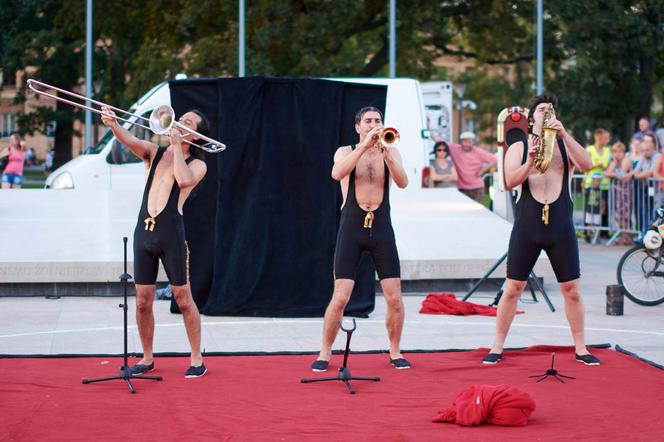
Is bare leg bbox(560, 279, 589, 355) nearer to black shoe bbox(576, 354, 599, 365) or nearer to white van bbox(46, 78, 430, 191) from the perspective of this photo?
black shoe bbox(576, 354, 599, 365)

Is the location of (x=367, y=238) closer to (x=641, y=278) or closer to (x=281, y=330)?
(x=281, y=330)

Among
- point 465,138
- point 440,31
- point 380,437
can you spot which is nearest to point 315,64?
point 440,31

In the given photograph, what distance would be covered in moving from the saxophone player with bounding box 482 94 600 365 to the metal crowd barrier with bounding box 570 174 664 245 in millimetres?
10256

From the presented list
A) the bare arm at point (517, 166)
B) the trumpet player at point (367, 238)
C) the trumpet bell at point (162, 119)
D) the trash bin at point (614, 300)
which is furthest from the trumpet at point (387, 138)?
the trash bin at point (614, 300)

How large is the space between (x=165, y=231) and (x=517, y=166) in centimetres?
278

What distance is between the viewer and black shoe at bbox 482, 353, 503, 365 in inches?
351

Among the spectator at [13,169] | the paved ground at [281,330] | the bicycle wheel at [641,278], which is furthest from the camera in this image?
the spectator at [13,169]

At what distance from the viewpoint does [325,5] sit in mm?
32688

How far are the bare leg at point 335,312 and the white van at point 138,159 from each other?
28.7 ft

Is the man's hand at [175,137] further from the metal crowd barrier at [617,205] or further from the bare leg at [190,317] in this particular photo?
the metal crowd barrier at [617,205]

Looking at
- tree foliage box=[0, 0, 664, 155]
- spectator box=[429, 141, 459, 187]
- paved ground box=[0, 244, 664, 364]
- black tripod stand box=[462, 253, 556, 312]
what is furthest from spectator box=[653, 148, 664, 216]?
tree foliage box=[0, 0, 664, 155]

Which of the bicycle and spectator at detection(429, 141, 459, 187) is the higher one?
spectator at detection(429, 141, 459, 187)

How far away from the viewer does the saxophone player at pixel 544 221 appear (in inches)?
344

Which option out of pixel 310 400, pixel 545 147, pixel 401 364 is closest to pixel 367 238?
pixel 401 364
